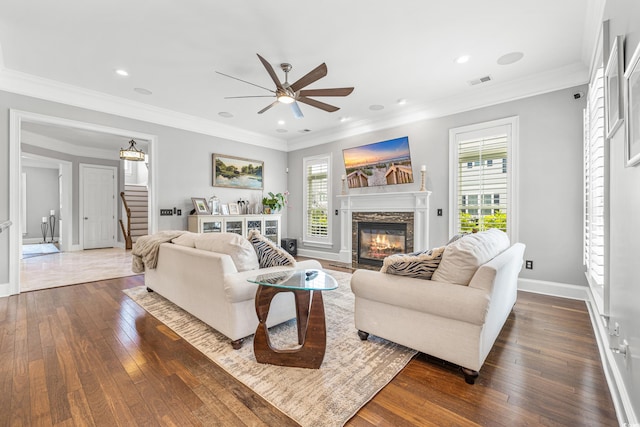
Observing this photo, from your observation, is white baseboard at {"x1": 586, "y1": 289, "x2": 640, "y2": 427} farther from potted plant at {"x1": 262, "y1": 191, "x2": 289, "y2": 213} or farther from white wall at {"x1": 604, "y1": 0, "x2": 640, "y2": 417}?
potted plant at {"x1": 262, "y1": 191, "x2": 289, "y2": 213}

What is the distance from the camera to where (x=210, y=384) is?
1.77m

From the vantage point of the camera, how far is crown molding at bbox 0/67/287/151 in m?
3.70

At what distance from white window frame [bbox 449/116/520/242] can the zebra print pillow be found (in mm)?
2609

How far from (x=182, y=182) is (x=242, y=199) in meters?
1.35

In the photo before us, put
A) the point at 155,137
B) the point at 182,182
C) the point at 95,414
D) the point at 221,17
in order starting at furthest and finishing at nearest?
the point at 182,182 < the point at 155,137 < the point at 221,17 < the point at 95,414

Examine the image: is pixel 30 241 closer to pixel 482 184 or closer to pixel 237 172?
pixel 237 172

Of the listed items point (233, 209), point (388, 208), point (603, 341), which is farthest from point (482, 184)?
point (233, 209)

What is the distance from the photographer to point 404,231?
4984 millimetres

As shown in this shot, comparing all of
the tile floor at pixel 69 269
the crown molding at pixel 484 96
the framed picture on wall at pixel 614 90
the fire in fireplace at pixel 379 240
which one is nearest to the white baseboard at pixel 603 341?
the framed picture on wall at pixel 614 90

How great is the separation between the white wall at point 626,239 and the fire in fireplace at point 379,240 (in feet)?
10.3

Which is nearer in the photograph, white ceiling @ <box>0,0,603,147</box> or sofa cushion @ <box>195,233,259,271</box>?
sofa cushion @ <box>195,233,259,271</box>

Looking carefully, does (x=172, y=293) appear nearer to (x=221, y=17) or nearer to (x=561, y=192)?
(x=221, y=17)

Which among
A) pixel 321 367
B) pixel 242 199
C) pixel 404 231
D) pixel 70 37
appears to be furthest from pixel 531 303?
pixel 70 37

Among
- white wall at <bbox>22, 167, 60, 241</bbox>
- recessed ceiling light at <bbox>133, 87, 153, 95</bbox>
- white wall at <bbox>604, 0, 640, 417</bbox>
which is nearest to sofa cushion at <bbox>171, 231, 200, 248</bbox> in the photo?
recessed ceiling light at <bbox>133, 87, 153, 95</bbox>
